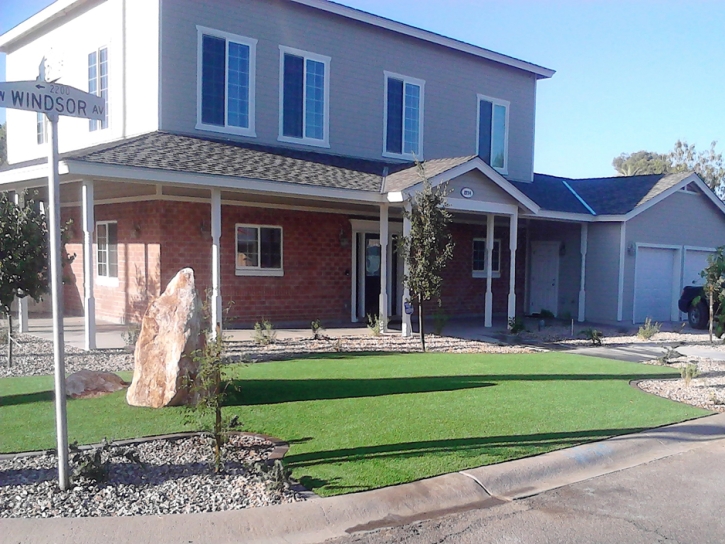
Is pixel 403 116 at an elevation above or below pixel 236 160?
above

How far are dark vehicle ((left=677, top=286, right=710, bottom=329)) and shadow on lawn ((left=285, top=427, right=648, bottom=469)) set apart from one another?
13.3 m

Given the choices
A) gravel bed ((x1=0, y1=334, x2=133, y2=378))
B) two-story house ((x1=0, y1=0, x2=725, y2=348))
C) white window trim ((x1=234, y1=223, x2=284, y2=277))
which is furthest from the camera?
white window trim ((x1=234, y1=223, x2=284, y2=277))

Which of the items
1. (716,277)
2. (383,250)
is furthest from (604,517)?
(716,277)

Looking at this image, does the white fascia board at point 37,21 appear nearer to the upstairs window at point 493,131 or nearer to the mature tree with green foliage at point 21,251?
the mature tree with green foliage at point 21,251

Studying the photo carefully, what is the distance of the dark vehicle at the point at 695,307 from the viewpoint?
18.9 m

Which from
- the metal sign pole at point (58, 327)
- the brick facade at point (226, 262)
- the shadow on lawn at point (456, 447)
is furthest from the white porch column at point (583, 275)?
the metal sign pole at point (58, 327)

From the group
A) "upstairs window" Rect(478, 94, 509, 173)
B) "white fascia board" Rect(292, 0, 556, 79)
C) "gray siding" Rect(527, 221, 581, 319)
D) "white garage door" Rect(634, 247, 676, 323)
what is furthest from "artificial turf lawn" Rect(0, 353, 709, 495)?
"upstairs window" Rect(478, 94, 509, 173)

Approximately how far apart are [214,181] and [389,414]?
20.9 ft

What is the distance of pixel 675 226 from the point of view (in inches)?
834

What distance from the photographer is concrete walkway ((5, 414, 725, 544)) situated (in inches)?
177

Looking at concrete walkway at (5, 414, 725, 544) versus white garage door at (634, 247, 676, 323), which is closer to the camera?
concrete walkway at (5, 414, 725, 544)

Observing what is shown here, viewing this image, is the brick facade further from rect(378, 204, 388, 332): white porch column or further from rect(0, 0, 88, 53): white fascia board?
rect(0, 0, 88, 53): white fascia board

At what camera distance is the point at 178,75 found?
1440 cm

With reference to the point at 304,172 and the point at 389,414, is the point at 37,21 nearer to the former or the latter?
the point at 304,172
